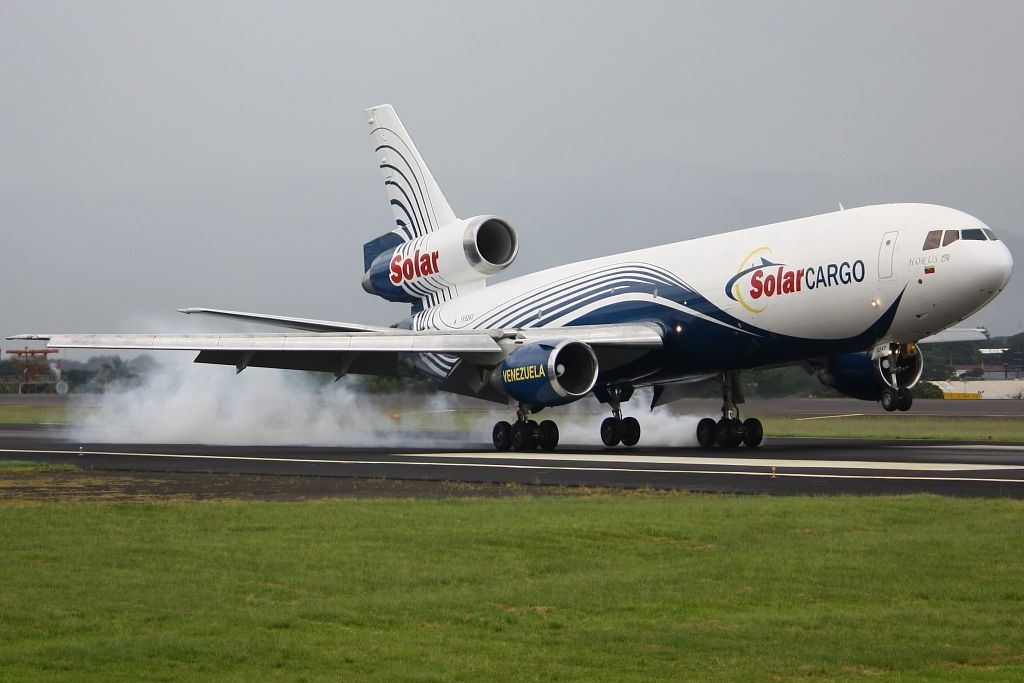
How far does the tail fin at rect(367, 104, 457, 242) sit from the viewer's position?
132 ft

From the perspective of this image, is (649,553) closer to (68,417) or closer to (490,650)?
(490,650)

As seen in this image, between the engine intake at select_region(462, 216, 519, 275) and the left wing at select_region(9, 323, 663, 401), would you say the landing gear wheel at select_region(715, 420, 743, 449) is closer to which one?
the left wing at select_region(9, 323, 663, 401)

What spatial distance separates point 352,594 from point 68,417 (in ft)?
164

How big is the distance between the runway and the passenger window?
13.9 feet

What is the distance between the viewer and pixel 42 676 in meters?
7.61

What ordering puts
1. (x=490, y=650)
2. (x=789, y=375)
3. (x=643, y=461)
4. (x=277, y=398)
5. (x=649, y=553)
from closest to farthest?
1. (x=490, y=650)
2. (x=649, y=553)
3. (x=643, y=461)
4. (x=789, y=375)
5. (x=277, y=398)

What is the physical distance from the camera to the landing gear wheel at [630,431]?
3306cm

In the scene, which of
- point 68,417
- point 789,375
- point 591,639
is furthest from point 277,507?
point 68,417

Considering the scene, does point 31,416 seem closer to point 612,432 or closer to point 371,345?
point 371,345

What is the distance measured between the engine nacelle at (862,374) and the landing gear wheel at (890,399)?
1.61 metres

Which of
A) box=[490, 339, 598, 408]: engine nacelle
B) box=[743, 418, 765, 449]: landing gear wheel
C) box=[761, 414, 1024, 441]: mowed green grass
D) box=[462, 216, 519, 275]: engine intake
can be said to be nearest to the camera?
box=[490, 339, 598, 408]: engine nacelle

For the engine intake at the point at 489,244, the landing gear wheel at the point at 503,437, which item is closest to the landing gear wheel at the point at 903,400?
the landing gear wheel at the point at 503,437

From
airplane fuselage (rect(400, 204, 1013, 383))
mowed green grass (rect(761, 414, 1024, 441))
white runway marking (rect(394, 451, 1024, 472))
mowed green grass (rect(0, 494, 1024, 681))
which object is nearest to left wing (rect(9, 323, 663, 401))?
airplane fuselage (rect(400, 204, 1013, 383))

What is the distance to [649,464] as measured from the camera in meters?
24.2
